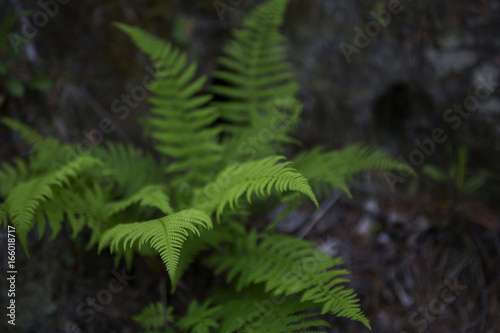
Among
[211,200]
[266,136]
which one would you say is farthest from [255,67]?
[211,200]

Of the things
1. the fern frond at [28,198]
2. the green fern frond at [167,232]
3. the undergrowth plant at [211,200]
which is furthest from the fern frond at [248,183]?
the fern frond at [28,198]

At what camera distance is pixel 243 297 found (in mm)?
2467

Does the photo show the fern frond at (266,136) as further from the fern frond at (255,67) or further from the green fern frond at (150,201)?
the green fern frond at (150,201)

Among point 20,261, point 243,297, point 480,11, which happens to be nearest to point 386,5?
point 480,11

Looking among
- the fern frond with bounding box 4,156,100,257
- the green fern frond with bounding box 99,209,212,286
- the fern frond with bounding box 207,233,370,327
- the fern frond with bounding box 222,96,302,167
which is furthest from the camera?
the fern frond with bounding box 222,96,302,167

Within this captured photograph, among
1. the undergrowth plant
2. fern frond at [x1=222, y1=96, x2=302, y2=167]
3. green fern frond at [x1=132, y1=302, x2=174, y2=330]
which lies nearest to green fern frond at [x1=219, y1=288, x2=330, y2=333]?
the undergrowth plant

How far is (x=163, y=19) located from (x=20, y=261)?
2.29 meters

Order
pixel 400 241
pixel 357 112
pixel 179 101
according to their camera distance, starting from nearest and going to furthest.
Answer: pixel 179 101, pixel 400 241, pixel 357 112

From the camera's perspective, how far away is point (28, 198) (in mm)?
2201

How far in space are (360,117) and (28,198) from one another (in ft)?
8.99

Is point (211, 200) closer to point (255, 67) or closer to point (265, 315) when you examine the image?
point (265, 315)

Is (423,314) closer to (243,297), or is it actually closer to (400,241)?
(400,241)

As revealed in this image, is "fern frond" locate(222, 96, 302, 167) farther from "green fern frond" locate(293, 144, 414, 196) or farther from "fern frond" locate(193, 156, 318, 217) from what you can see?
"fern frond" locate(193, 156, 318, 217)

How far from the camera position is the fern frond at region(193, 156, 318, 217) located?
1.89 m
